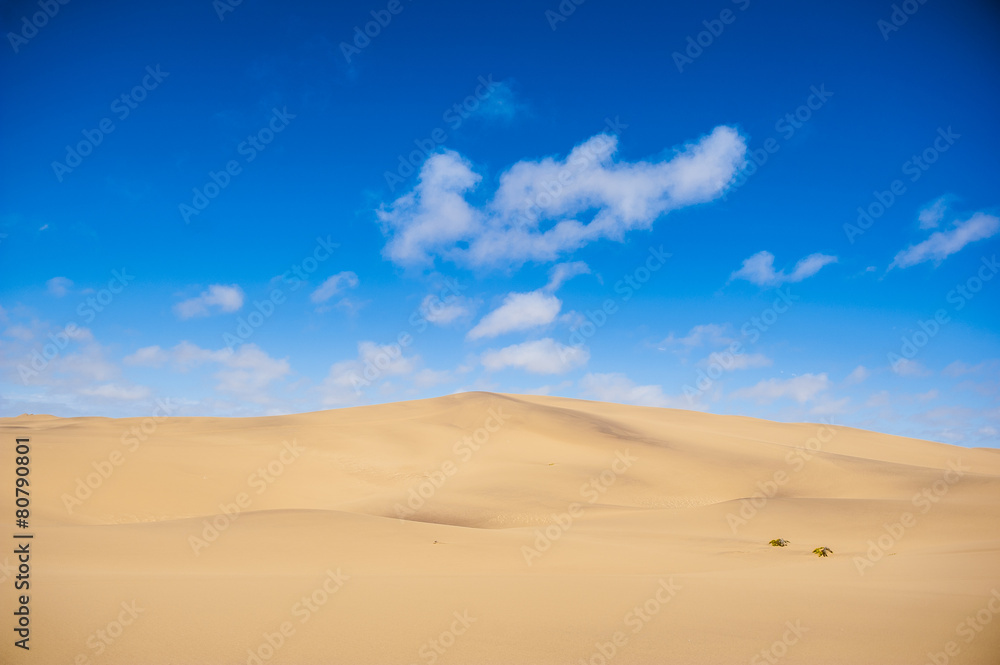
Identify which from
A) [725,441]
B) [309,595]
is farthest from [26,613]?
[725,441]

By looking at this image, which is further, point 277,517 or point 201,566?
point 277,517

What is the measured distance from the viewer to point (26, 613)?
16.3 ft

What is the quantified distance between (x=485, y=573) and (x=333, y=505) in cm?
1132

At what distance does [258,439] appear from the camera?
23875 mm

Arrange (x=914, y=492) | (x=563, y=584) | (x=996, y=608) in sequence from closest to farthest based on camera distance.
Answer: (x=996, y=608)
(x=563, y=584)
(x=914, y=492)

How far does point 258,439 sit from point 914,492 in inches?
949

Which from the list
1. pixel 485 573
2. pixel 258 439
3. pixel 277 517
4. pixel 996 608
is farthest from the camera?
pixel 258 439

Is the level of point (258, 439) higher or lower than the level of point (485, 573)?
higher

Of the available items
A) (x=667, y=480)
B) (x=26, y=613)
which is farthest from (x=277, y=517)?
(x=667, y=480)

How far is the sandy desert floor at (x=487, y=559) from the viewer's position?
188 inches

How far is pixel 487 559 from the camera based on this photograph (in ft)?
28.3

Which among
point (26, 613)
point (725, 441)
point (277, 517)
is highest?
point (725, 441)

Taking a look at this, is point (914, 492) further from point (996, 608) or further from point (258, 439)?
point (258, 439)

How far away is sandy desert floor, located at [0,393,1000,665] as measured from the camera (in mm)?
4781
